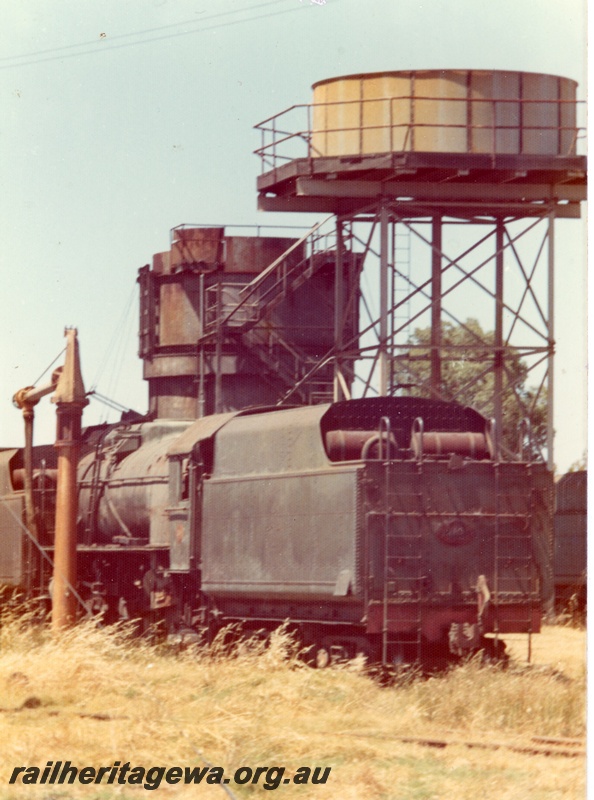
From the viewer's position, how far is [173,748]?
11.7 m

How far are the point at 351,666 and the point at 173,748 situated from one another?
12.9ft

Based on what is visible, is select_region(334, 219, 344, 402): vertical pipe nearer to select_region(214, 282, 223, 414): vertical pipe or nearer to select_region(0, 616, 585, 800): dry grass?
select_region(214, 282, 223, 414): vertical pipe

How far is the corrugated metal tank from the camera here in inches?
980

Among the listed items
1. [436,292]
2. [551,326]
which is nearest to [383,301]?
[436,292]

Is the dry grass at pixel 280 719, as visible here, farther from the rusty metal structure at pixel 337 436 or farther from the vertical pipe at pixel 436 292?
the vertical pipe at pixel 436 292

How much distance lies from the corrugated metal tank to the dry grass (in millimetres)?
11101

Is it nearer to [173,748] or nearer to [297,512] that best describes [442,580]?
[297,512]

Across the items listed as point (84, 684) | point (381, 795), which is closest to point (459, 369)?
point (84, 684)

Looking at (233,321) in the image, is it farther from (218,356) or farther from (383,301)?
(383,301)

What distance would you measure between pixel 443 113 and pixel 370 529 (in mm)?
11961

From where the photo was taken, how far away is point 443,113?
2494cm

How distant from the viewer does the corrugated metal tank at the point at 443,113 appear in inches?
980

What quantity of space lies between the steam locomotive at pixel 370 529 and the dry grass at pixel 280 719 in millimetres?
620

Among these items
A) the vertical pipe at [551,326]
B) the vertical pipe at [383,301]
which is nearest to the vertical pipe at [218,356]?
the vertical pipe at [383,301]
